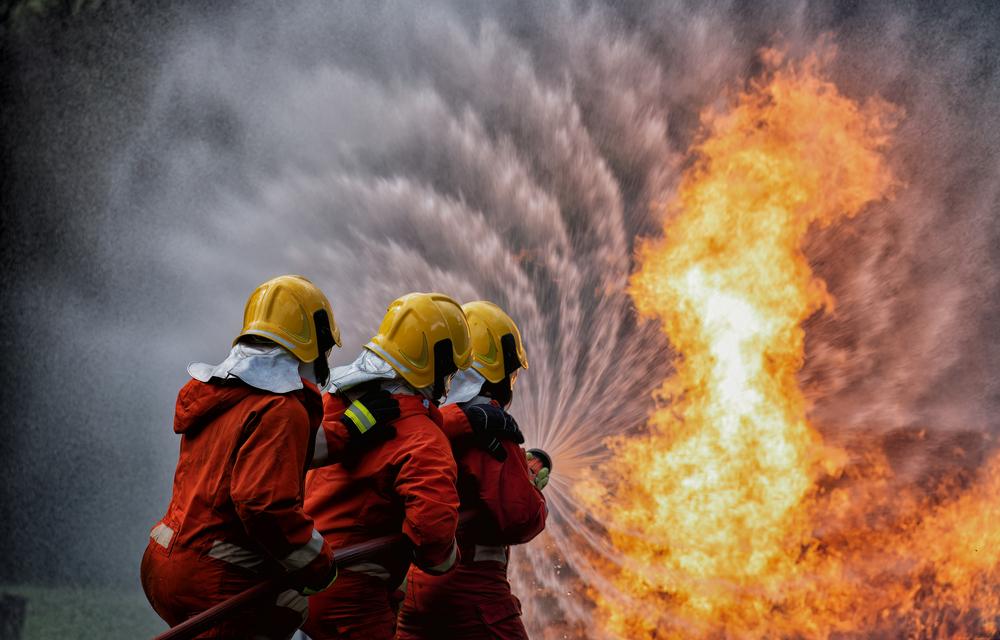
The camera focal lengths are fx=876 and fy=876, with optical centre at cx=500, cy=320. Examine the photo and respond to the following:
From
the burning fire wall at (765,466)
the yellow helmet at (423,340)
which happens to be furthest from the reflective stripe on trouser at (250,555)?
A: the burning fire wall at (765,466)

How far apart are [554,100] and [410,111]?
1557 millimetres

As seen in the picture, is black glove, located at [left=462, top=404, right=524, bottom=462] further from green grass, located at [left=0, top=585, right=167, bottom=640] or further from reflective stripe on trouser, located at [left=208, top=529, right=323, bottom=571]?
green grass, located at [left=0, top=585, right=167, bottom=640]

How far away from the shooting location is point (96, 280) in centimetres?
1066

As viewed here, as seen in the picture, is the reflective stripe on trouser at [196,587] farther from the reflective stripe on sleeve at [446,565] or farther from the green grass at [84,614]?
the green grass at [84,614]

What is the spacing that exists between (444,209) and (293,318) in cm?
546

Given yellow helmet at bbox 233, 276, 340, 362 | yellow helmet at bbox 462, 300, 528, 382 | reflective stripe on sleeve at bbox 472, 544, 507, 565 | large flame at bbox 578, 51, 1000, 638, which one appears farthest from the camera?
large flame at bbox 578, 51, 1000, 638

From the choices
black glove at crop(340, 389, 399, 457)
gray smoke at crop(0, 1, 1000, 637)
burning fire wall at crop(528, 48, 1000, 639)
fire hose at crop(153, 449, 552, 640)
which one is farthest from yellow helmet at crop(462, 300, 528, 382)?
burning fire wall at crop(528, 48, 1000, 639)

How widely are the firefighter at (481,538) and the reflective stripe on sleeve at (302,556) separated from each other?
1.23 metres

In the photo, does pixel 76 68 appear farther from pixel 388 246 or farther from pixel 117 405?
pixel 388 246

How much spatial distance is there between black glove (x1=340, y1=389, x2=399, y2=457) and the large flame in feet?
16.5

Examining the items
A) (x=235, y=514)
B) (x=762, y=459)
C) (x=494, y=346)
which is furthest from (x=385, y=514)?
(x=762, y=459)

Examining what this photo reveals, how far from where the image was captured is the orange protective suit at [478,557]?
4340 mm

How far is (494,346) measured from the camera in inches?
198

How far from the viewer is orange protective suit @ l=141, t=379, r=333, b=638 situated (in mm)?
3068
